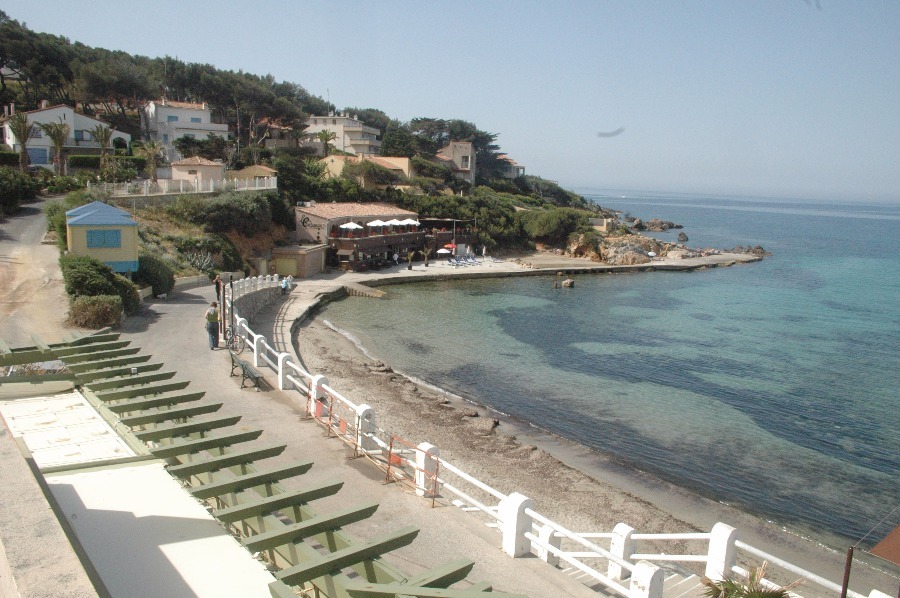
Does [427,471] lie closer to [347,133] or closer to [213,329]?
[213,329]

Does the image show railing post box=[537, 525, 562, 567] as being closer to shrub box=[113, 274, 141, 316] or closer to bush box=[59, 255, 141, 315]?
bush box=[59, 255, 141, 315]

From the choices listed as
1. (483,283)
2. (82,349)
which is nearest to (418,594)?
(82,349)

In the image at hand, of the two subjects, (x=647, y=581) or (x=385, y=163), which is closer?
(x=647, y=581)

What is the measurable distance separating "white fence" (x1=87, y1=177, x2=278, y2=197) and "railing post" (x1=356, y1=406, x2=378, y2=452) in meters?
31.1

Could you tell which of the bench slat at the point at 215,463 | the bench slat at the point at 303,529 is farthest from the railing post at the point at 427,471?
the bench slat at the point at 303,529

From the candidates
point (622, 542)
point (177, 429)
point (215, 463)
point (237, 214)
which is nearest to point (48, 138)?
point (237, 214)

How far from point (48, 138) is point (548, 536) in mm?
54199

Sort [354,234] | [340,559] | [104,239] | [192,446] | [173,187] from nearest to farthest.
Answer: [340,559] < [192,446] < [104,239] < [173,187] < [354,234]

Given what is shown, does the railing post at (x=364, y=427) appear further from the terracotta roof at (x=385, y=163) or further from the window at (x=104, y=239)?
the terracotta roof at (x=385, y=163)

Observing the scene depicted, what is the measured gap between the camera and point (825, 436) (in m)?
20.1

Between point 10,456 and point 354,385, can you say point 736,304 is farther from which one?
point 10,456

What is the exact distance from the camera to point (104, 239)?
77.7ft

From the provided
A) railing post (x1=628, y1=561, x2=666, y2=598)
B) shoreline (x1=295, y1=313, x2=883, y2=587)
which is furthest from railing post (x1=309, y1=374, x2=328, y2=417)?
railing post (x1=628, y1=561, x2=666, y2=598)

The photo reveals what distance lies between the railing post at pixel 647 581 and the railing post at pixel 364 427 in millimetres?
5101
